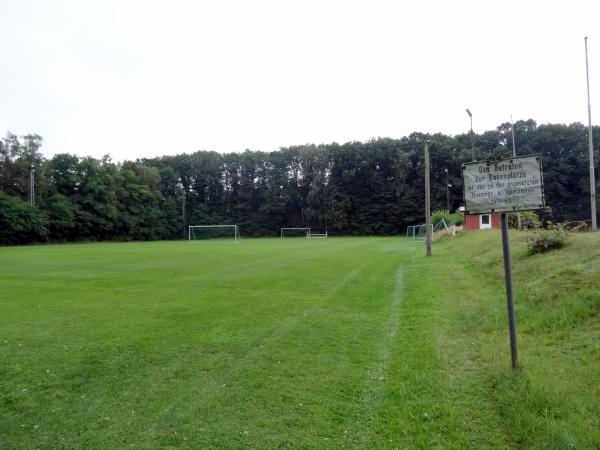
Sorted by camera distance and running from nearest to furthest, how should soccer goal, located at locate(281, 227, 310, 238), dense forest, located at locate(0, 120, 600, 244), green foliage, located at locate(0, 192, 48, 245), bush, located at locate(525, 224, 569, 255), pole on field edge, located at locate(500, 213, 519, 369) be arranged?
1. pole on field edge, located at locate(500, 213, 519, 369)
2. bush, located at locate(525, 224, 569, 255)
3. green foliage, located at locate(0, 192, 48, 245)
4. dense forest, located at locate(0, 120, 600, 244)
5. soccer goal, located at locate(281, 227, 310, 238)

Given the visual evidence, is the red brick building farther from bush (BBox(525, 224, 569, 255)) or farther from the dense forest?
the dense forest

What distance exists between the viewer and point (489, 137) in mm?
71500

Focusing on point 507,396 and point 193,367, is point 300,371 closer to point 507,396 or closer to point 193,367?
point 193,367

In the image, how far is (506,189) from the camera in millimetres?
4719

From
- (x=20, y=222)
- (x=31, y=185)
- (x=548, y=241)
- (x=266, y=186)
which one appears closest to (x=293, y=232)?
(x=266, y=186)

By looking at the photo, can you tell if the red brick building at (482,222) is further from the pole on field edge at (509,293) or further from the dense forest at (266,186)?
the pole on field edge at (509,293)

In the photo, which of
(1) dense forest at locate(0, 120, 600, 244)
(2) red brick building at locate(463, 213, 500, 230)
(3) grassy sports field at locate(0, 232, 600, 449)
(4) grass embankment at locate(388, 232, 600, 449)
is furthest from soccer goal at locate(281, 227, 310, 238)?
(4) grass embankment at locate(388, 232, 600, 449)

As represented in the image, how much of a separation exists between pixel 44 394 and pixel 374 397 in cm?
379

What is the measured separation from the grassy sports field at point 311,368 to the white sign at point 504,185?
1946mm

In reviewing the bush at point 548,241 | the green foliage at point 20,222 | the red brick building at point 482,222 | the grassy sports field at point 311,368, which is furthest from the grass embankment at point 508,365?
the green foliage at point 20,222

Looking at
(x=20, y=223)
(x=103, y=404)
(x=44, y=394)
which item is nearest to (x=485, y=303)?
(x=103, y=404)

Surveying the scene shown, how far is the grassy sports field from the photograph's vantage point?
3.75 metres

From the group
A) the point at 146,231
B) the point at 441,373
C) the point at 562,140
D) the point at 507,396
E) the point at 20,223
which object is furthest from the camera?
the point at 146,231

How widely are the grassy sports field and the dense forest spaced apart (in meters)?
54.8
